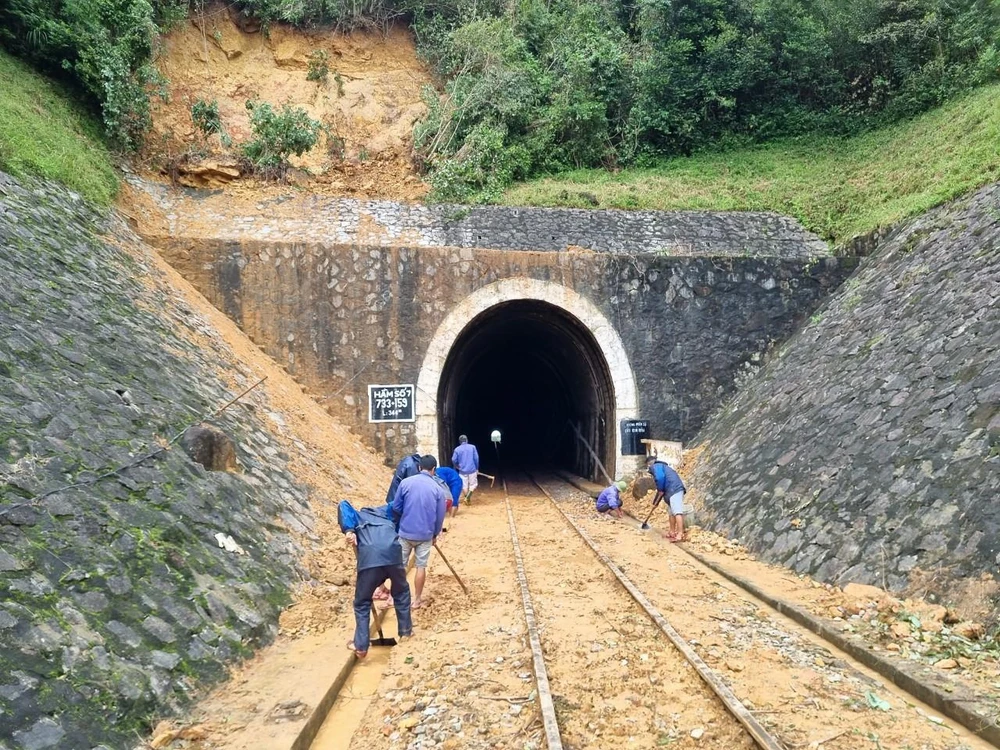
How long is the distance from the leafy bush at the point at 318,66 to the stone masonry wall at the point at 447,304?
941 centimetres

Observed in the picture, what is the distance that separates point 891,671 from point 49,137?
12.9m

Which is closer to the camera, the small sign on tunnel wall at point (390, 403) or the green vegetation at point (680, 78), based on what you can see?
the small sign on tunnel wall at point (390, 403)

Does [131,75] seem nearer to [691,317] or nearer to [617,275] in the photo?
[617,275]

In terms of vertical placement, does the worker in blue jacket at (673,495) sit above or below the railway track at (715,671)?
above

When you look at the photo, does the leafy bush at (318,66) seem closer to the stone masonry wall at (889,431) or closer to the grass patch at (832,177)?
the grass patch at (832,177)

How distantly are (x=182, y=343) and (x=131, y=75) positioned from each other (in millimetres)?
8979

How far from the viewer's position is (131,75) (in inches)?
581

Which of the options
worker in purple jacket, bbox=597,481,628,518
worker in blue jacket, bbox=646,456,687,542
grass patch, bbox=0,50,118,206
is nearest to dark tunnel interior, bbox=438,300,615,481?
worker in purple jacket, bbox=597,481,628,518

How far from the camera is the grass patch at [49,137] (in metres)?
9.58

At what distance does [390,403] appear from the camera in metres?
12.9

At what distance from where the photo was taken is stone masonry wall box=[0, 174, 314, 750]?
3.59 meters

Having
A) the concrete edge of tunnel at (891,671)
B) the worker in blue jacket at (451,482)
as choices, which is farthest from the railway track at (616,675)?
the worker in blue jacket at (451,482)

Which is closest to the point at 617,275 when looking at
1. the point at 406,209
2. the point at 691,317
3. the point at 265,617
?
the point at 691,317

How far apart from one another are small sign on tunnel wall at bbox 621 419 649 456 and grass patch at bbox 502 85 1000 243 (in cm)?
497
